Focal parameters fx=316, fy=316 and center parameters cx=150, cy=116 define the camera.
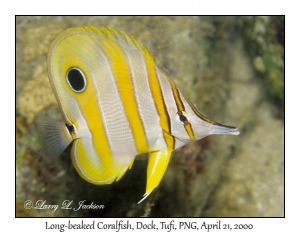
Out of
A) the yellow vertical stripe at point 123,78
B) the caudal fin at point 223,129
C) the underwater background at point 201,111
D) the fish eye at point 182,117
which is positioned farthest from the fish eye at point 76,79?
the underwater background at point 201,111

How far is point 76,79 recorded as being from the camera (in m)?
1.57

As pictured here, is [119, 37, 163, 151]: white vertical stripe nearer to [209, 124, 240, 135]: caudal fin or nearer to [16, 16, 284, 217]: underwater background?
[209, 124, 240, 135]: caudal fin

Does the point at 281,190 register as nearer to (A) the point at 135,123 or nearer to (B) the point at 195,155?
(B) the point at 195,155

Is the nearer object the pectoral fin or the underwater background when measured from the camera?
the pectoral fin

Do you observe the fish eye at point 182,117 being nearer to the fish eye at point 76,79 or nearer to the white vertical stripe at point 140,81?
the white vertical stripe at point 140,81

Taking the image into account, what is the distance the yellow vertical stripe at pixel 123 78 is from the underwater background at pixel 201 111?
117 cm

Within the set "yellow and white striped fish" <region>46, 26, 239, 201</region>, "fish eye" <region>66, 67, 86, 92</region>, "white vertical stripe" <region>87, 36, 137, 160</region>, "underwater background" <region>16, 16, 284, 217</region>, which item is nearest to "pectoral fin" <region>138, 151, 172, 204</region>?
"yellow and white striped fish" <region>46, 26, 239, 201</region>

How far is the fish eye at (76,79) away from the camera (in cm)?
157

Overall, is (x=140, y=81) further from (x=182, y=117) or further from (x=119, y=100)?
(x=182, y=117)

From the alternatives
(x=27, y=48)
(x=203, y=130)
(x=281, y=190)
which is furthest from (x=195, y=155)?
(x=27, y=48)

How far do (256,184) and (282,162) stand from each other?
389 mm

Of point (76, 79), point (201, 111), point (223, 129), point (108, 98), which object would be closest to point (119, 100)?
point (108, 98)

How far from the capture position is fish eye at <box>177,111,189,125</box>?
151 cm

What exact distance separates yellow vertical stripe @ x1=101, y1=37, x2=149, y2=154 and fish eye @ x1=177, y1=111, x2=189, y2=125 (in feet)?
0.60
